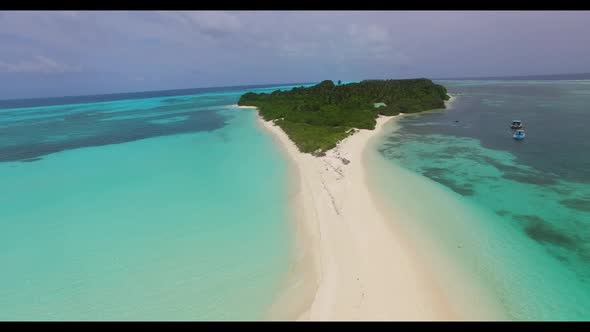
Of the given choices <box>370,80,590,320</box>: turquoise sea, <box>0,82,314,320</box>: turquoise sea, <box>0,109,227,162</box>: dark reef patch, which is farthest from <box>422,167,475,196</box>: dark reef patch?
<box>0,109,227,162</box>: dark reef patch

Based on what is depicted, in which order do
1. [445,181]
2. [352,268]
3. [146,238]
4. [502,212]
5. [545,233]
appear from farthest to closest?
1. [445,181]
2. [502,212]
3. [146,238]
4. [545,233]
5. [352,268]

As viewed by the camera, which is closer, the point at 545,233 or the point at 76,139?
the point at 545,233

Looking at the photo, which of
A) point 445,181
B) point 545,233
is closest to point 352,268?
point 545,233

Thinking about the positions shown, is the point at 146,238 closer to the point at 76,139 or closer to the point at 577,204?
the point at 577,204

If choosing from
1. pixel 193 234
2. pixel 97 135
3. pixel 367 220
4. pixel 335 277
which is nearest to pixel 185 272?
pixel 193 234

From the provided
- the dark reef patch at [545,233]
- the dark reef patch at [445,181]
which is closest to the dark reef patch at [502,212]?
the dark reef patch at [545,233]

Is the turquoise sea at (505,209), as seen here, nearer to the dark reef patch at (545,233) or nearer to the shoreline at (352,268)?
the dark reef patch at (545,233)

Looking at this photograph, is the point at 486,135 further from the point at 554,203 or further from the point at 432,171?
the point at 554,203
